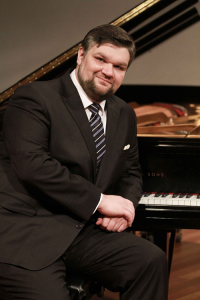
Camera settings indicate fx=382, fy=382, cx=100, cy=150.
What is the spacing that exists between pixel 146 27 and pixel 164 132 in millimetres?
986

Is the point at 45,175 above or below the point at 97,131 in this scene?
below

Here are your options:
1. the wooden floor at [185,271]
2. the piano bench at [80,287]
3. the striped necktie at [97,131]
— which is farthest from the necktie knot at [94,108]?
the wooden floor at [185,271]

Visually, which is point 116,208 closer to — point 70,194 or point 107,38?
point 70,194

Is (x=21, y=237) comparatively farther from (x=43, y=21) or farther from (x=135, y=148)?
(x=43, y=21)

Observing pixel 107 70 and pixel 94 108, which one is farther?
pixel 94 108

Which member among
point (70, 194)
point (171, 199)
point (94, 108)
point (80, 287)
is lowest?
point (80, 287)

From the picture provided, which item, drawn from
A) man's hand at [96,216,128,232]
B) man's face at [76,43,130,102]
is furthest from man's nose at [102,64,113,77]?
man's hand at [96,216,128,232]

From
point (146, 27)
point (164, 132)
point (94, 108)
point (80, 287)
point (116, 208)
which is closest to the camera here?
point (80, 287)

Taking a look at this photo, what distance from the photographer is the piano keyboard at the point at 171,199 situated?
2.06 m

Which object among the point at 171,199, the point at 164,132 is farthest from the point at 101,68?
the point at 164,132

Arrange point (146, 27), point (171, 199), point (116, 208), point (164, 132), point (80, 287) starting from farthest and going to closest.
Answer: point (146, 27), point (164, 132), point (171, 199), point (116, 208), point (80, 287)

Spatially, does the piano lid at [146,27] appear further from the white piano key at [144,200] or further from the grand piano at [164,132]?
the white piano key at [144,200]

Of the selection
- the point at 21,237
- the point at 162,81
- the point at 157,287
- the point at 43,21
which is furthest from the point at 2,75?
the point at 157,287

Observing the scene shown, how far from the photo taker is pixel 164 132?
2650 mm
